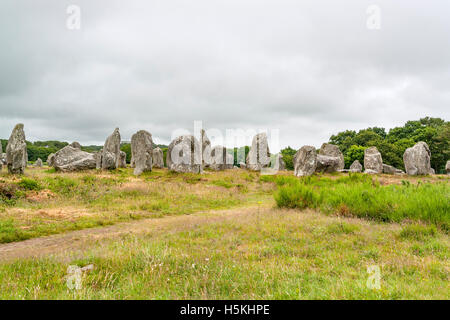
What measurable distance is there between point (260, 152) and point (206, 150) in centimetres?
599

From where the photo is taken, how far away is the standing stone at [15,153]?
15.2 m

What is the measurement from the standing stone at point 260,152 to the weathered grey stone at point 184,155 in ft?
26.4

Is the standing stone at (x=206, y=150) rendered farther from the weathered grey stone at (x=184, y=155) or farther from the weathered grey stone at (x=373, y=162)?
the weathered grey stone at (x=373, y=162)

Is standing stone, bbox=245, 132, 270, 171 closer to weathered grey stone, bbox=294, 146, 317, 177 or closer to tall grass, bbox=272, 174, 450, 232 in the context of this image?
weathered grey stone, bbox=294, 146, 317, 177

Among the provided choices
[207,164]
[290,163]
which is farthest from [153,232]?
[290,163]

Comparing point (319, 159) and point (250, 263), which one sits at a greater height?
point (319, 159)

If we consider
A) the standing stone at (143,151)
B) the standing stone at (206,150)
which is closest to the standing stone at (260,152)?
the standing stone at (206,150)

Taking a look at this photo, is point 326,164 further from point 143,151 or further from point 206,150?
point 143,151

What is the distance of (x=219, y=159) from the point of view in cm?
3033

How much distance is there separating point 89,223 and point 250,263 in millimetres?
5986

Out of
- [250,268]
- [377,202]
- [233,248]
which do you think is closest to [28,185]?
[233,248]
